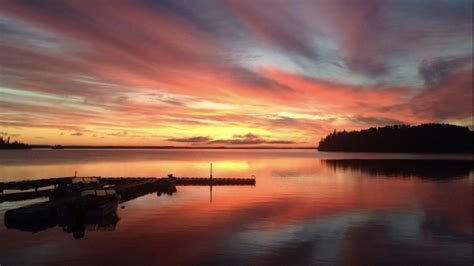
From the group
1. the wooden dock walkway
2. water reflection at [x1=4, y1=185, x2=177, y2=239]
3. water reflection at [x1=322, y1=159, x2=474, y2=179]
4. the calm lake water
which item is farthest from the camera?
water reflection at [x1=322, y1=159, x2=474, y2=179]

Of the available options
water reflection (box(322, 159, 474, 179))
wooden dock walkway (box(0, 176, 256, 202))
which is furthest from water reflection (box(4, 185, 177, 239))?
water reflection (box(322, 159, 474, 179))

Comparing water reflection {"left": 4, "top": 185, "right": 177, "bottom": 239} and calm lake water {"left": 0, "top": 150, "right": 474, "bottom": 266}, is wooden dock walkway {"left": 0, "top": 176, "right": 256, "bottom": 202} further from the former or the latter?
water reflection {"left": 4, "top": 185, "right": 177, "bottom": 239}

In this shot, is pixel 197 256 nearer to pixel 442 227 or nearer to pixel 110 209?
pixel 110 209

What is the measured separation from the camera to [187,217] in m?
40.3

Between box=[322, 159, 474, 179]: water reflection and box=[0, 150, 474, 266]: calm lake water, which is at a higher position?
box=[322, 159, 474, 179]: water reflection

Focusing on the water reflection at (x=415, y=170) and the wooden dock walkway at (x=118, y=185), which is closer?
the wooden dock walkway at (x=118, y=185)

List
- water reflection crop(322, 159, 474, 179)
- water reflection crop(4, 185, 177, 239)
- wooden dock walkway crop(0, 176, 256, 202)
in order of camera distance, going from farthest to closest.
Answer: water reflection crop(322, 159, 474, 179)
wooden dock walkway crop(0, 176, 256, 202)
water reflection crop(4, 185, 177, 239)

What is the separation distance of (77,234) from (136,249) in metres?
7.46

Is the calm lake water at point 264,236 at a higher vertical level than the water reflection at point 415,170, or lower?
lower

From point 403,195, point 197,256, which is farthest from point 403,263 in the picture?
point 403,195

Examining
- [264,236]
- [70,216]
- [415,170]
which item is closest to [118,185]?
[70,216]

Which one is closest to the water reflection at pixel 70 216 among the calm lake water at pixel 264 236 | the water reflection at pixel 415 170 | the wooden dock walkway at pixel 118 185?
the calm lake water at pixel 264 236

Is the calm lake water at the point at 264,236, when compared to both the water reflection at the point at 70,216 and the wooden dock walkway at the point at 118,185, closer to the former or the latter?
the water reflection at the point at 70,216

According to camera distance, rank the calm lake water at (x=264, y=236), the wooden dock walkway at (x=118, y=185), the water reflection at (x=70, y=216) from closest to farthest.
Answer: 1. the calm lake water at (x=264, y=236)
2. the water reflection at (x=70, y=216)
3. the wooden dock walkway at (x=118, y=185)
